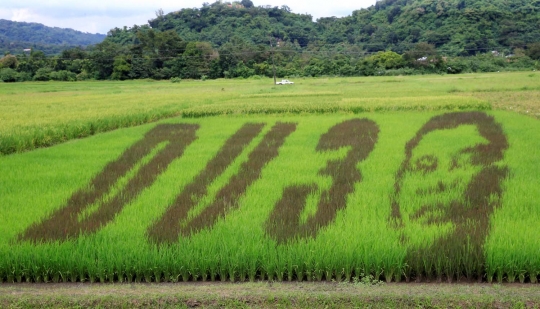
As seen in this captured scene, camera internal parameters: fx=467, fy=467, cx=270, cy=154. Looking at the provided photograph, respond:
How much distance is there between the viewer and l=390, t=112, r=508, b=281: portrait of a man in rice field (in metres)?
3.88


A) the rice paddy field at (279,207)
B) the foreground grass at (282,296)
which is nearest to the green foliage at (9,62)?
the rice paddy field at (279,207)

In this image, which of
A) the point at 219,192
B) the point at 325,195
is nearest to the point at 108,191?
the point at 219,192

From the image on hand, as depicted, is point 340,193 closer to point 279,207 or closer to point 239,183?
point 279,207

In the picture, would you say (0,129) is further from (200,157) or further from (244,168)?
(244,168)

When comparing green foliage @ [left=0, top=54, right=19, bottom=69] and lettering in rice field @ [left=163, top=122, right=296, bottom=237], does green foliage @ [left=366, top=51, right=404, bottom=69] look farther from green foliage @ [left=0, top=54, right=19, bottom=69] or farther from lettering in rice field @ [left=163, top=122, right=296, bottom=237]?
lettering in rice field @ [left=163, top=122, right=296, bottom=237]

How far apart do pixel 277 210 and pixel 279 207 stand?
0.37 ft

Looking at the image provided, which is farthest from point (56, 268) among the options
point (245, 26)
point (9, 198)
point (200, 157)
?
point (245, 26)

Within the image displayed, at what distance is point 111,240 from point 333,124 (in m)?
8.20

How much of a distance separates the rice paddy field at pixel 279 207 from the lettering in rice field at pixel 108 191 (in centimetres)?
3

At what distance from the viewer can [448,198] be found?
5461mm

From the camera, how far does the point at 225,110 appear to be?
15211mm

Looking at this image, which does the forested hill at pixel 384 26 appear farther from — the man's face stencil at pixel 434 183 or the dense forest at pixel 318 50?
the man's face stencil at pixel 434 183

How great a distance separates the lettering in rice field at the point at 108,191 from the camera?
467 cm

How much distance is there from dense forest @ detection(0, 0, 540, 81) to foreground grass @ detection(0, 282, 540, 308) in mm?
33689
